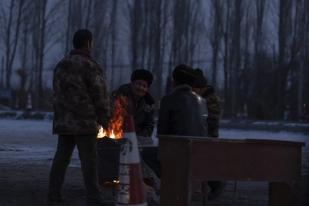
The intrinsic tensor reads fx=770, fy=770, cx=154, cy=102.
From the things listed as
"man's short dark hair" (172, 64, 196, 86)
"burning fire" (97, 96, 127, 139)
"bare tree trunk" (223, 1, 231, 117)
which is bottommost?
"burning fire" (97, 96, 127, 139)

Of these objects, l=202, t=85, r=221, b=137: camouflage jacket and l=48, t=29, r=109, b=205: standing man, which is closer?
l=48, t=29, r=109, b=205: standing man

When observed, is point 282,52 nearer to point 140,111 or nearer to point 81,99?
point 140,111

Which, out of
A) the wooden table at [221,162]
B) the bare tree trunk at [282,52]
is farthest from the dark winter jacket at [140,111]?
the bare tree trunk at [282,52]

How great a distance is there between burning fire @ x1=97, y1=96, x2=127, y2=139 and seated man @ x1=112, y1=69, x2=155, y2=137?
7 cm

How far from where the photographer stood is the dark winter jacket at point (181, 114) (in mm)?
7523

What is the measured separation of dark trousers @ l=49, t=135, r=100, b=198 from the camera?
25.3 feet

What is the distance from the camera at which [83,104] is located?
303 inches

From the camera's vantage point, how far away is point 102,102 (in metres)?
7.68

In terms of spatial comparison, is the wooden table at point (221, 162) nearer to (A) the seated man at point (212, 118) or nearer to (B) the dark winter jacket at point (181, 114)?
(B) the dark winter jacket at point (181, 114)

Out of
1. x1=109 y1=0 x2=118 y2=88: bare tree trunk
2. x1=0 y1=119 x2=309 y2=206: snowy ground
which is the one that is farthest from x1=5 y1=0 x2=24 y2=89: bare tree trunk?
x1=0 y1=119 x2=309 y2=206: snowy ground

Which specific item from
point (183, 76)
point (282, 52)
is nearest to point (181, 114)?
point (183, 76)

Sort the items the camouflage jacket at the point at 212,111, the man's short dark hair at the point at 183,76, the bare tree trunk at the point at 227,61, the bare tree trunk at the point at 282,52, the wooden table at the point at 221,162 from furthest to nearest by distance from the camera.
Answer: the bare tree trunk at the point at 227,61 < the bare tree trunk at the point at 282,52 < the camouflage jacket at the point at 212,111 < the man's short dark hair at the point at 183,76 < the wooden table at the point at 221,162

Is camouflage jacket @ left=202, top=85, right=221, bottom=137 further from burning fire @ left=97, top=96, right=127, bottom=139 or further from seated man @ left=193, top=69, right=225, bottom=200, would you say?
burning fire @ left=97, top=96, right=127, bottom=139

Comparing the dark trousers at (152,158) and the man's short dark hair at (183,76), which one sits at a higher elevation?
the man's short dark hair at (183,76)
